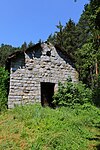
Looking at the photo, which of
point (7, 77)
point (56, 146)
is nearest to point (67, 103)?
point (7, 77)

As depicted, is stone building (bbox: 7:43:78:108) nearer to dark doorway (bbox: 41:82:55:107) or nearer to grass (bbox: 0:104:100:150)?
dark doorway (bbox: 41:82:55:107)

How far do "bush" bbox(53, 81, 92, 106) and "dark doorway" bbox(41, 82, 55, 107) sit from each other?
3.25 ft

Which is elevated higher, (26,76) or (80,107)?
(26,76)

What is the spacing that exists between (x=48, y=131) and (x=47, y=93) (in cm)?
890

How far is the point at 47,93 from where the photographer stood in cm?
2059

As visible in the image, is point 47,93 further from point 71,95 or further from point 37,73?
point 71,95

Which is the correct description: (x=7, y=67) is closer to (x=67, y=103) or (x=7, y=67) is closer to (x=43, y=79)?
(x=43, y=79)

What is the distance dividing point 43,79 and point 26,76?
1.29 m

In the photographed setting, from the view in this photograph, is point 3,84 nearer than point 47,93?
Yes

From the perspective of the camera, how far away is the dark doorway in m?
20.2

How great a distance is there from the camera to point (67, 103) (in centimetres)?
1856

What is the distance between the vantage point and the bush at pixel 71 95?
18.7 m

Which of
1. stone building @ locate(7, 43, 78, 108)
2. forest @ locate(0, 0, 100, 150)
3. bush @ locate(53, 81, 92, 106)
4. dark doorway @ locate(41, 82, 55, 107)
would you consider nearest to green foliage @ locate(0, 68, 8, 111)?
forest @ locate(0, 0, 100, 150)

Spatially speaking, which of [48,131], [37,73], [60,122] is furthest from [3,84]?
[48,131]
